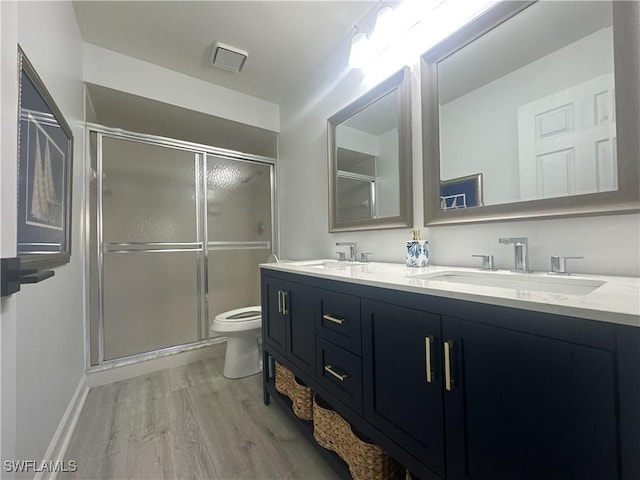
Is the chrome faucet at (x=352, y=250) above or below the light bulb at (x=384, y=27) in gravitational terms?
below

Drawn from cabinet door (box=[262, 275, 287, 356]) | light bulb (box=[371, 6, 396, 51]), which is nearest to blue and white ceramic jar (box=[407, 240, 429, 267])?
cabinet door (box=[262, 275, 287, 356])

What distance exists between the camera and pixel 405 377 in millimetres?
770

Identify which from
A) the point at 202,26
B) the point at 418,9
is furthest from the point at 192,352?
the point at 418,9

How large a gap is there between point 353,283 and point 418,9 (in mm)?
1415

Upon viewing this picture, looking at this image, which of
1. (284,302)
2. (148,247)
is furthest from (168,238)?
(284,302)

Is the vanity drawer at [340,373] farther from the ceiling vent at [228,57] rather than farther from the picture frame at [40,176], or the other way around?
the ceiling vent at [228,57]

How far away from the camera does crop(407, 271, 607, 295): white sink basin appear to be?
758 mm

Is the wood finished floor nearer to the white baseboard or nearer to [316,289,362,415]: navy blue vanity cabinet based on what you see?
the white baseboard

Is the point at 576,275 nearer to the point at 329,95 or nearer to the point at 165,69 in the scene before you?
the point at 329,95

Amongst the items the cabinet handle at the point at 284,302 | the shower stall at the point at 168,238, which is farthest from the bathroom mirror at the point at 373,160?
the shower stall at the point at 168,238

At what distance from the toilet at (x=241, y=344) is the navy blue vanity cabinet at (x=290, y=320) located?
37 cm

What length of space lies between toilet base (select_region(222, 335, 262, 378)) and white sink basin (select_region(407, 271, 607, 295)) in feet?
5.07

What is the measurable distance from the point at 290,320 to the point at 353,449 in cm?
59

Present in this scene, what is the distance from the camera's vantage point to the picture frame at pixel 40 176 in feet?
2.85
